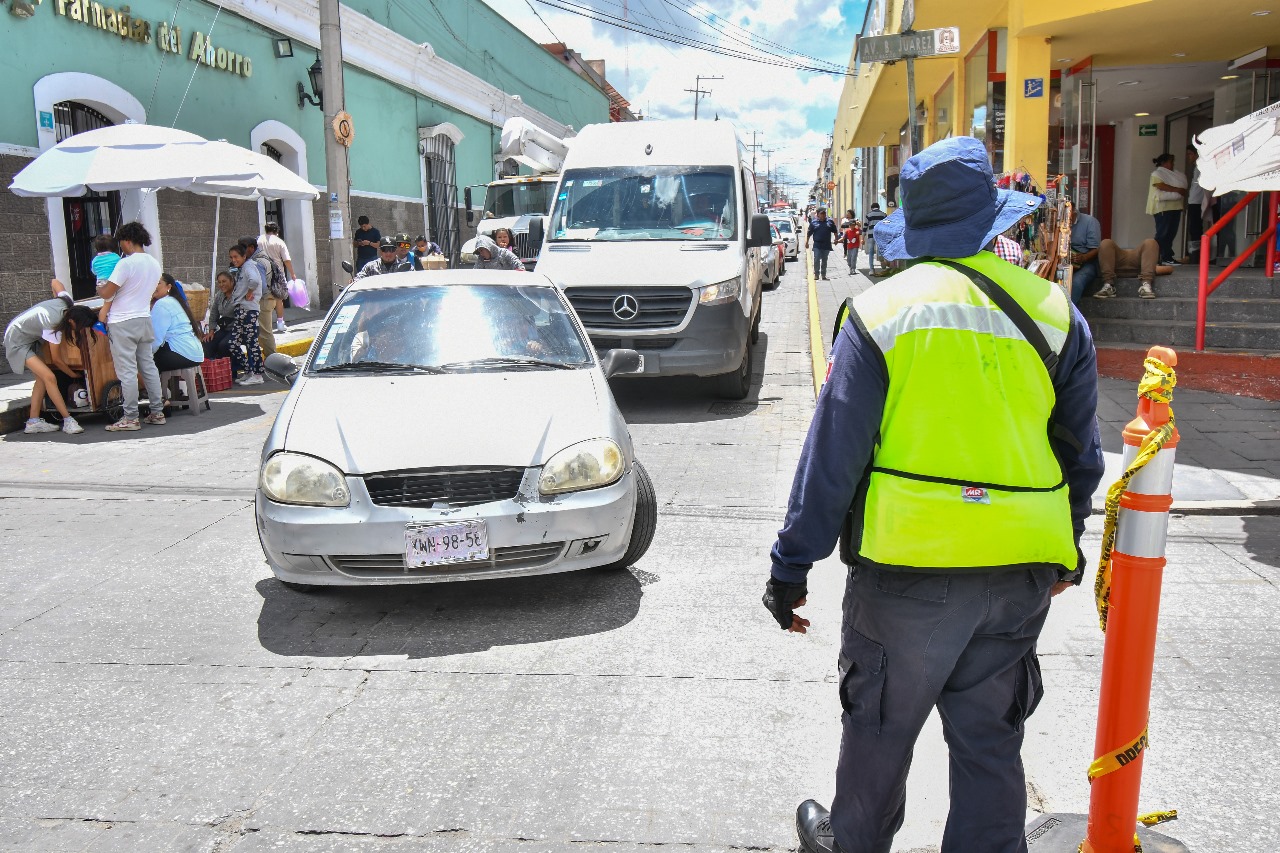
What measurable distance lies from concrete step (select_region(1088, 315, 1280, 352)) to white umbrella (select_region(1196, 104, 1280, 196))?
1.56m

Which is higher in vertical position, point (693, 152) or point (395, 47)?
point (395, 47)

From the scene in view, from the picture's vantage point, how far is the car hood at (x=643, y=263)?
9.99 m

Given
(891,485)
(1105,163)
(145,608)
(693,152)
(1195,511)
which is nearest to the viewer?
(891,485)

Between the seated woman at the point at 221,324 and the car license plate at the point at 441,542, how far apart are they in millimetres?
8572

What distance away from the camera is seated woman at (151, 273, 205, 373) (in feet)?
32.3

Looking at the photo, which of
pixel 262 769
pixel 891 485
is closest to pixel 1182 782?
pixel 891 485

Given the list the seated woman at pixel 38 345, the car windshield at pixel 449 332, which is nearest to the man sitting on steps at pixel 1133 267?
the car windshield at pixel 449 332

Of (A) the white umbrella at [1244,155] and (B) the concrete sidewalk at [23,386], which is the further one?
(B) the concrete sidewalk at [23,386]

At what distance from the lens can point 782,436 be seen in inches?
353

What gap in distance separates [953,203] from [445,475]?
277 centimetres

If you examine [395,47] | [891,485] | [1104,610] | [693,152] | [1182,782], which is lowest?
[1182,782]

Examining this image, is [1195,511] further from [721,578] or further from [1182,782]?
[1182,782]

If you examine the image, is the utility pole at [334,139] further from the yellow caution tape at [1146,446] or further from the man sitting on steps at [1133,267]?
the yellow caution tape at [1146,446]

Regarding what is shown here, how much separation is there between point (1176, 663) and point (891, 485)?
2.55m
